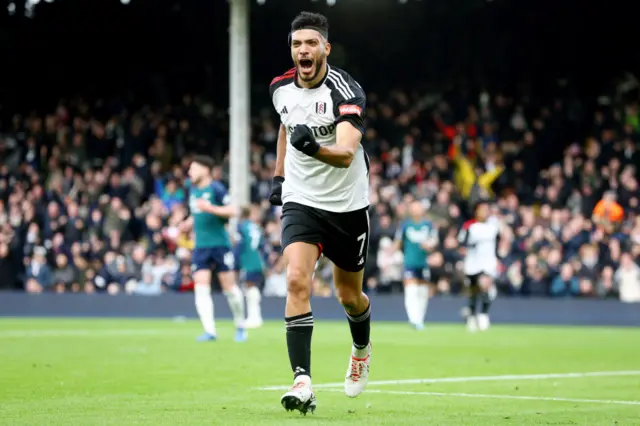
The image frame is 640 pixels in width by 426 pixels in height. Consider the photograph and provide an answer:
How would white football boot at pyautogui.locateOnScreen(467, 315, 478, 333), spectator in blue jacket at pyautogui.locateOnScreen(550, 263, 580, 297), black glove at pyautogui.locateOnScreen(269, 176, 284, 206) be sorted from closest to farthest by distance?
black glove at pyautogui.locateOnScreen(269, 176, 284, 206) → white football boot at pyautogui.locateOnScreen(467, 315, 478, 333) → spectator in blue jacket at pyautogui.locateOnScreen(550, 263, 580, 297)

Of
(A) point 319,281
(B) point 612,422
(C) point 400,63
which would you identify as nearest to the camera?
(B) point 612,422

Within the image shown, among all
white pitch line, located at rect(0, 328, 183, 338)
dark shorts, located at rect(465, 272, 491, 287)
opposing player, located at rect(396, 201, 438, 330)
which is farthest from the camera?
opposing player, located at rect(396, 201, 438, 330)

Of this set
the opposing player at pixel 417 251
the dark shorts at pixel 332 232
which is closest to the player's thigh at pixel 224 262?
the opposing player at pixel 417 251


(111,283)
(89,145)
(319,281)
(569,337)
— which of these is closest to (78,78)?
(89,145)

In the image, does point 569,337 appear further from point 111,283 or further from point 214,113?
point 214,113

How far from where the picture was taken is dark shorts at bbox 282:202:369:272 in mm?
7531

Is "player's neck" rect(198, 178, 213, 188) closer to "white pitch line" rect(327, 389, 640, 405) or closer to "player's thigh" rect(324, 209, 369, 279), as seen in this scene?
"white pitch line" rect(327, 389, 640, 405)

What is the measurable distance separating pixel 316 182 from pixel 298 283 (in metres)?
0.70

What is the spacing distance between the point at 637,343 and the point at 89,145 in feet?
52.1

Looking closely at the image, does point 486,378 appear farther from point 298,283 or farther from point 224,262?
point 224,262

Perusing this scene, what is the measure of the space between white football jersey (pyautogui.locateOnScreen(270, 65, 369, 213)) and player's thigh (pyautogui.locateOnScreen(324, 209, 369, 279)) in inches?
2.4

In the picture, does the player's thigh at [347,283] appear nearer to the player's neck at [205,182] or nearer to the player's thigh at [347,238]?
the player's thigh at [347,238]

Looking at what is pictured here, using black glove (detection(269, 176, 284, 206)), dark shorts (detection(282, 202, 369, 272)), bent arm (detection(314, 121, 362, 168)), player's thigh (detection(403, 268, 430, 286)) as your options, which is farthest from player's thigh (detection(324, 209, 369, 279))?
player's thigh (detection(403, 268, 430, 286))

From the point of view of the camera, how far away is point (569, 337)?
61.6 feet
